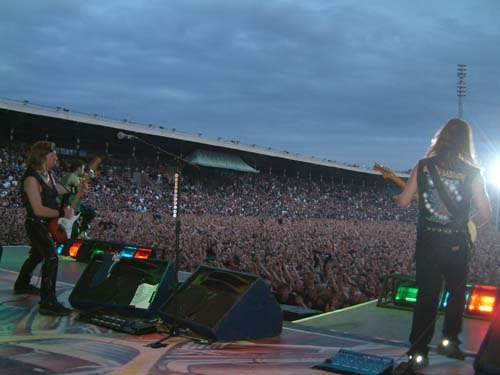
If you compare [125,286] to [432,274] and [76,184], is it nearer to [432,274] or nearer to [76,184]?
[432,274]

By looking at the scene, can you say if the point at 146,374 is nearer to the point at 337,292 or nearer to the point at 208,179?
the point at 337,292

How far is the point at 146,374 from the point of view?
11.4ft

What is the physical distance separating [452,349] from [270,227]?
1467 centimetres

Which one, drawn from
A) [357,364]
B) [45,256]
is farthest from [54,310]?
[357,364]

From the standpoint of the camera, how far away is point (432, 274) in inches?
146

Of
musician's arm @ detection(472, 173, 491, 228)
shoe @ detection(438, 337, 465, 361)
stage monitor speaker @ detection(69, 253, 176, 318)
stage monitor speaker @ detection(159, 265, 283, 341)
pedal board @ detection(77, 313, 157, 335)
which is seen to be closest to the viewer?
musician's arm @ detection(472, 173, 491, 228)

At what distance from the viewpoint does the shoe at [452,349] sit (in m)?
3.90

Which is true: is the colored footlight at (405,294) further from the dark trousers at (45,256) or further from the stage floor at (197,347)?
the dark trousers at (45,256)

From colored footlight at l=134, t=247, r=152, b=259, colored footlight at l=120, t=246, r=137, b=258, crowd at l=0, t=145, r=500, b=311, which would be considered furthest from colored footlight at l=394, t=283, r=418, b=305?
colored footlight at l=120, t=246, r=137, b=258

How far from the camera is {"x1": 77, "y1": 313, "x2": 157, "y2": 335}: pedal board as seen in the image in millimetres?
4578

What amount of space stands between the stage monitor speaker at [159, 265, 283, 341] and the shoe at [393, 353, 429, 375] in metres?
1.28

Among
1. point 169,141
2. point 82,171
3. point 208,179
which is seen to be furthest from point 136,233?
point 208,179

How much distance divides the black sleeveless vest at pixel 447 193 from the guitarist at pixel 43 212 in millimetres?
3383

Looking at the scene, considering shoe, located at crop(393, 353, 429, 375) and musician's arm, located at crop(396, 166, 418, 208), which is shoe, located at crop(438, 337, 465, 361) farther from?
musician's arm, located at crop(396, 166, 418, 208)
